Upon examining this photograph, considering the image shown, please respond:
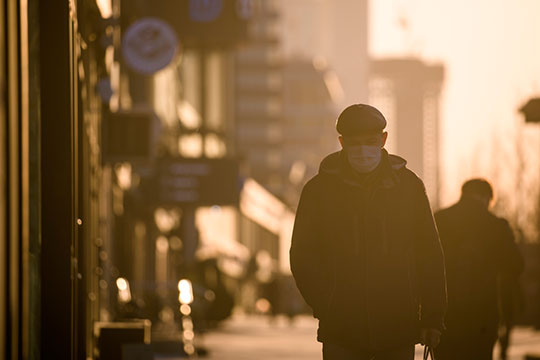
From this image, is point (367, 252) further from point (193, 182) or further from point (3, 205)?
point (193, 182)

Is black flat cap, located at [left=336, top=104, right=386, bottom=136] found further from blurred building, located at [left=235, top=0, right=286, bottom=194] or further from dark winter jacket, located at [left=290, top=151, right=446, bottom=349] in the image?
blurred building, located at [left=235, top=0, right=286, bottom=194]

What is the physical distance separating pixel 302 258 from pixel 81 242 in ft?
20.1

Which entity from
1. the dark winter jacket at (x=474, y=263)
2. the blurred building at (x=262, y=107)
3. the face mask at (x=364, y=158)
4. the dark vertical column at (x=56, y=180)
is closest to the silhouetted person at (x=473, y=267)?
the dark winter jacket at (x=474, y=263)

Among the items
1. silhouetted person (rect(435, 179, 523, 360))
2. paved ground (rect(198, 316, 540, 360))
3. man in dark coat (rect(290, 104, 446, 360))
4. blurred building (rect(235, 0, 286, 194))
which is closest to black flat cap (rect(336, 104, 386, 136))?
man in dark coat (rect(290, 104, 446, 360))

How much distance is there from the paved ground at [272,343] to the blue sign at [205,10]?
19.8 ft

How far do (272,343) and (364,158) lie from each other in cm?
2082

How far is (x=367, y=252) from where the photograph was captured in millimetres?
7516

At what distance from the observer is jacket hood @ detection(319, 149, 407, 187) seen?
765cm

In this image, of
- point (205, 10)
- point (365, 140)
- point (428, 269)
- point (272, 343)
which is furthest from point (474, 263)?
point (205, 10)

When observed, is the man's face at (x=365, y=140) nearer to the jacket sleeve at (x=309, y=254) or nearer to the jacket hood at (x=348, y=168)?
the jacket hood at (x=348, y=168)

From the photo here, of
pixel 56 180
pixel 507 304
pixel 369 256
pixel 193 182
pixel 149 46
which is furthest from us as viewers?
pixel 193 182

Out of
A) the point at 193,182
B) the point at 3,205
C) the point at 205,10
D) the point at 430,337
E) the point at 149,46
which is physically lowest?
the point at 430,337

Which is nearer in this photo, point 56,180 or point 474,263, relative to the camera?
point 56,180

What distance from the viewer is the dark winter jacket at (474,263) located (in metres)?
10.5
